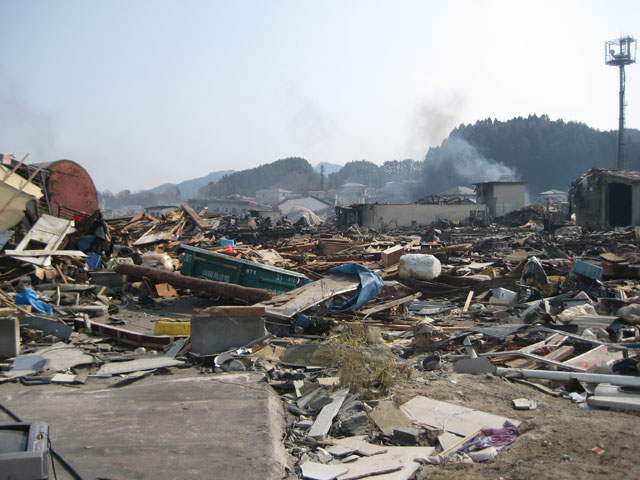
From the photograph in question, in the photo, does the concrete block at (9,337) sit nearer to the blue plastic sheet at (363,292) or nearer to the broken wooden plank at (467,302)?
the blue plastic sheet at (363,292)

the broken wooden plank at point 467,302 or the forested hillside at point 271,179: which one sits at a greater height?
the forested hillside at point 271,179

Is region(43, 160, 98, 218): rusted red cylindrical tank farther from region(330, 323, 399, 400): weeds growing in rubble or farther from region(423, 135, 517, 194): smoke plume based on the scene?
region(423, 135, 517, 194): smoke plume

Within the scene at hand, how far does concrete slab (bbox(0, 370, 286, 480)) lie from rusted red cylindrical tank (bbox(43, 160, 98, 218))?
11.9 metres

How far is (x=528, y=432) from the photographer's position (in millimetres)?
4414

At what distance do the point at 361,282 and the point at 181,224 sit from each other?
11.2 meters

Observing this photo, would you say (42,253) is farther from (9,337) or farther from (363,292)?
(363,292)

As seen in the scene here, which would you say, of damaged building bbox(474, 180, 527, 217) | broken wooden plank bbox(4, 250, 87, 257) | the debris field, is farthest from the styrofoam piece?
damaged building bbox(474, 180, 527, 217)

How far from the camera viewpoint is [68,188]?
1691cm

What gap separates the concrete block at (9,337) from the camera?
6812mm

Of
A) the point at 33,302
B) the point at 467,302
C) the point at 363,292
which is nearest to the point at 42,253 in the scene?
the point at 33,302

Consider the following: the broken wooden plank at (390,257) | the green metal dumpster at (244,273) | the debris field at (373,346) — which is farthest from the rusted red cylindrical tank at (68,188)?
the broken wooden plank at (390,257)

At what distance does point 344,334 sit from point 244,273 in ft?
13.3

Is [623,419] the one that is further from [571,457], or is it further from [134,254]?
[134,254]

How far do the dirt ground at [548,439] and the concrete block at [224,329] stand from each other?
8.01 feet
